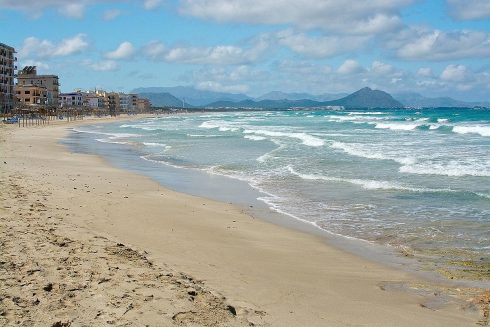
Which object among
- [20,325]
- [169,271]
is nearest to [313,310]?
[169,271]

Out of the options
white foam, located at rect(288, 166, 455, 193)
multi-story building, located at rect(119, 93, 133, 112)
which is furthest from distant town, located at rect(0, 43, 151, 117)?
white foam, located at rect(288, 166, 455, 193)

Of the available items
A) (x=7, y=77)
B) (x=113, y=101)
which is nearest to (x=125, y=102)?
(x=113, y=101)

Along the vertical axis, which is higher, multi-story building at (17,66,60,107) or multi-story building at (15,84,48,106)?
multi-story building at (17,66,60,107)

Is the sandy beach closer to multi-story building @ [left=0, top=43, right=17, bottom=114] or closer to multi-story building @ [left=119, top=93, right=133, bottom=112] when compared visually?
multi-story building @ [left=0, top=43, right=17, bottom=114]

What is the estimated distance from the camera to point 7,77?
94375mm

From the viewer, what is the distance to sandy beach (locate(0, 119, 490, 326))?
17.4 ft

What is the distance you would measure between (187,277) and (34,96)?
109m

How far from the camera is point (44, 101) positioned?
367 ft

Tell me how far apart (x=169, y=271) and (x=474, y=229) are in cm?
699

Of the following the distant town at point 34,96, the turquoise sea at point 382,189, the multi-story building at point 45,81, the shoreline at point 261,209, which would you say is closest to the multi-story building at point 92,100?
the distant town at point 34,96

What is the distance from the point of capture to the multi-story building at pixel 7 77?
8781cm

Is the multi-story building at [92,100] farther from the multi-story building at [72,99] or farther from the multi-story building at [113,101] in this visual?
the multi-story building at [113,101]

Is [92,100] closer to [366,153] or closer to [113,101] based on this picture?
[113,101]

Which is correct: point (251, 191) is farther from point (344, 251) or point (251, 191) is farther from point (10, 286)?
point (10, 286)
